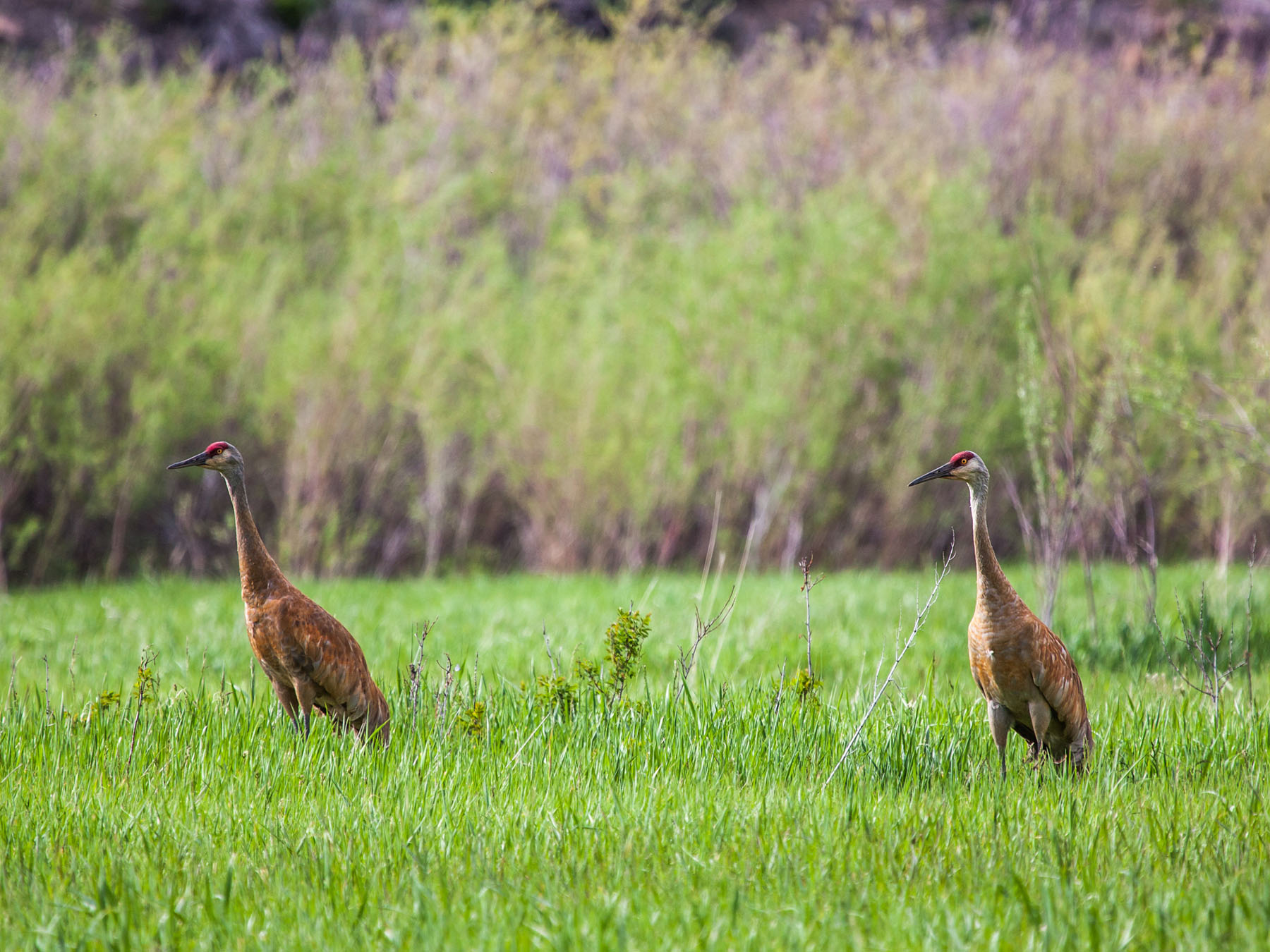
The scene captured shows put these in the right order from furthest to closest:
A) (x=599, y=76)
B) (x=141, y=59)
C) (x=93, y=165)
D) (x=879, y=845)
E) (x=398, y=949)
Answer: (x=599, y=76) < (x=141, y=59) < (x=93, y=165) < (x=879, y=845) < (x=398, y=949)

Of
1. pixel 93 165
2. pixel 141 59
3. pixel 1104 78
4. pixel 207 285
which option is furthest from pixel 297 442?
pixel 1104 78

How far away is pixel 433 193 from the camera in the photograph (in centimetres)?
1972

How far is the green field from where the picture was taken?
2.96m

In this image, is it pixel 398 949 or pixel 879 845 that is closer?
pixel 398 949

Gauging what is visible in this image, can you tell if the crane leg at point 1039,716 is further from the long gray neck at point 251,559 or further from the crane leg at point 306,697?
the long gray neck at point 251,559

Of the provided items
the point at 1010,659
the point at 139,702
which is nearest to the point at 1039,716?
the point at 1010,659

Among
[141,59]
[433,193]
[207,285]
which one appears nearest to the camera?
[207,285]

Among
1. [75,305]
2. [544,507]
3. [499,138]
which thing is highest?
[499,138]

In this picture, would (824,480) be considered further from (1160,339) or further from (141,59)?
(141,59)

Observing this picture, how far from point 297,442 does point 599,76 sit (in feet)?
43.5

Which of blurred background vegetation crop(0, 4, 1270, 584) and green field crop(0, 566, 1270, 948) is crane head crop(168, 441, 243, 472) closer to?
green field crop(0, 566, 1270, 948)

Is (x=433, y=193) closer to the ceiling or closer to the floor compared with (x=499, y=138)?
closer to the floor

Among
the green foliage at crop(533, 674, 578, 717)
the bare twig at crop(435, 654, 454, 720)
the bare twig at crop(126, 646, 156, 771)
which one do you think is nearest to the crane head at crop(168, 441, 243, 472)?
the bare twig at crop(126, 646, 156, 771)

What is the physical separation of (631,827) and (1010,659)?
148 cm
